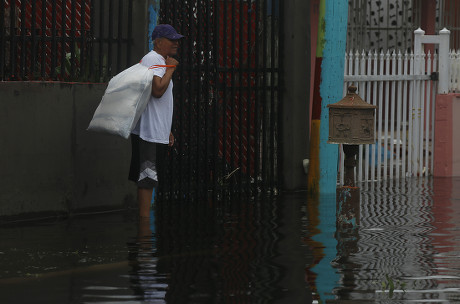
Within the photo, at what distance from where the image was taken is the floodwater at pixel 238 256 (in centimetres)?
738

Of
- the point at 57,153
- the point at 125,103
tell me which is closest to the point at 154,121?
the point at 125,103

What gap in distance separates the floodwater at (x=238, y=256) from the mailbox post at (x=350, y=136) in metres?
0.13

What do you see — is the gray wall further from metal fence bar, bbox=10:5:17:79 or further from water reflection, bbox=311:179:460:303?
water reflection, bbox=311:179:460:303

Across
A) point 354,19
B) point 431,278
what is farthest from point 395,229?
point 354,19

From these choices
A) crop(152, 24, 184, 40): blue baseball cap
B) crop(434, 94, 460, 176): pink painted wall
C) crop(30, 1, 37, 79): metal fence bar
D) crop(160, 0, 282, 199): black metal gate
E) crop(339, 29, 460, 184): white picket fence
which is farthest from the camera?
crop(434, 94, 460, 176): pink painted wall

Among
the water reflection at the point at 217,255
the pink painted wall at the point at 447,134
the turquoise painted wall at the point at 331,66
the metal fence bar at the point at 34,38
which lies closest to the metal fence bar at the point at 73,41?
the metal fence bar at the point at 34,38

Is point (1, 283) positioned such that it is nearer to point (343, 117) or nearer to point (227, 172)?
point (343, 117)

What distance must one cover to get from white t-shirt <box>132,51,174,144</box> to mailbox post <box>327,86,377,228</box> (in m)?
1.55

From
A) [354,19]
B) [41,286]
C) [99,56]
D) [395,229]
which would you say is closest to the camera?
[41,286]

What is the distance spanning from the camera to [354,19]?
21672mm

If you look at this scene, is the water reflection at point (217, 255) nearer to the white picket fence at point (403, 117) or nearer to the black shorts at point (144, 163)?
the black shorts at point (144, 163)

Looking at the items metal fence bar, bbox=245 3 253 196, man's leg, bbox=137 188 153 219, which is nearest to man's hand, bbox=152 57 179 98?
man's leg, bbox=137 188 153 219

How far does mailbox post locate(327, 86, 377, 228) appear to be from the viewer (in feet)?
34.8

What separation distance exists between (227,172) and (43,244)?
13.7ft
